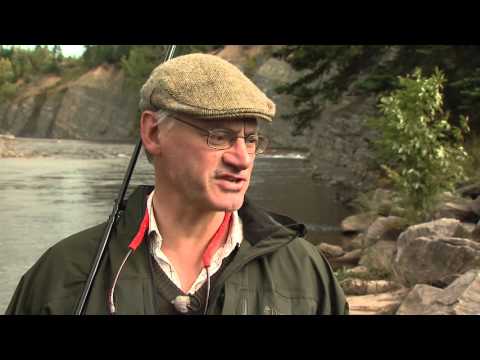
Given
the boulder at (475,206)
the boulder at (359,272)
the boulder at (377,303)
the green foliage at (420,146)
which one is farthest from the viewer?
the green foliage at (420,146)

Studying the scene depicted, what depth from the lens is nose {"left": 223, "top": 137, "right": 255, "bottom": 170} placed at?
165 cm

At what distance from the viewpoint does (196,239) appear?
1737mm

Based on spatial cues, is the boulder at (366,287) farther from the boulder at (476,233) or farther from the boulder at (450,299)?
the boulder at (450,299)

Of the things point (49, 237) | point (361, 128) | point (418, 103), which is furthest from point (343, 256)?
point (49, 237)

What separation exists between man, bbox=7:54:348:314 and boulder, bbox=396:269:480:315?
354cm

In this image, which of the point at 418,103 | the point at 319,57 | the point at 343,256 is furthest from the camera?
the point at 319,57

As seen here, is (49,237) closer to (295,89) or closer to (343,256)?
(295,89)

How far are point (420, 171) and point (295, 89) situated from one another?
5.09 meters

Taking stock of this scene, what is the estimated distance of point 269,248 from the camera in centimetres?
167

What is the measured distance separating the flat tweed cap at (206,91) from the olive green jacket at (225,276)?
28cm

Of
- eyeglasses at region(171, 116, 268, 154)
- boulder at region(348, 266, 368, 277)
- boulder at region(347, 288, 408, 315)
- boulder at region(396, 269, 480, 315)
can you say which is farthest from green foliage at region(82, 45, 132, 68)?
eyeglasses at region(171, 116, 268, 154)

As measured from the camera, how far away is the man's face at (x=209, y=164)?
165 cm

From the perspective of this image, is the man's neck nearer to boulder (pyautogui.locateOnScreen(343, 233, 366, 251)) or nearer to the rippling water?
boulder (pyautogui.locateOnScreen(343, 233, 366, 251))

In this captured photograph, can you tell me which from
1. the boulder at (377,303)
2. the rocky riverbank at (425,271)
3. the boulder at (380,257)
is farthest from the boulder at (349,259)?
the boulder at (377,303)
